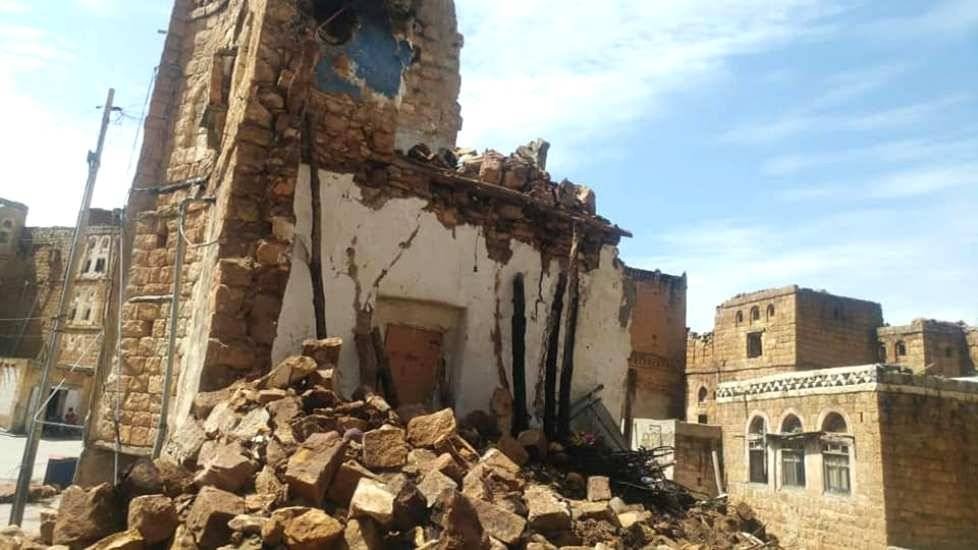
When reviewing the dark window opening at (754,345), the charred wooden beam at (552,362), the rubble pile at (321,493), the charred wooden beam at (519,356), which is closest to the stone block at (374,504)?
the rubble pile at (321,493)

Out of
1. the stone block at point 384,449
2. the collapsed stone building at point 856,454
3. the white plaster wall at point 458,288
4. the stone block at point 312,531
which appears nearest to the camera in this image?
the stone block at point 312,531

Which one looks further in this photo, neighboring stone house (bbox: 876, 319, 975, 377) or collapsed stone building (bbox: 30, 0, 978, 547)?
neighboring stone house (bbox: 876, 319, 975, 377)

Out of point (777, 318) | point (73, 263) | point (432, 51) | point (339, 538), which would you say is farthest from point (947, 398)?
point (73, 263)

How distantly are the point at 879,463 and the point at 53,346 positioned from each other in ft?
54.0

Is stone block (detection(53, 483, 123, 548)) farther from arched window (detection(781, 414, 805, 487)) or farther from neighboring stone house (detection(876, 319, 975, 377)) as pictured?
neighboring stone house (detection(876, 319, 975, 377))

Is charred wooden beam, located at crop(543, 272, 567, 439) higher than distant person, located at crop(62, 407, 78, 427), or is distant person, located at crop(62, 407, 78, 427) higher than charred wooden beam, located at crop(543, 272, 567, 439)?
charred wooden beam, located at crop(543, 272, 567, 439)

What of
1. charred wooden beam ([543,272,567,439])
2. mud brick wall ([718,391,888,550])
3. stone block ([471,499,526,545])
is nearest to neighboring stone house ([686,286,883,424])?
mud brick wall ([718,391,888,550])

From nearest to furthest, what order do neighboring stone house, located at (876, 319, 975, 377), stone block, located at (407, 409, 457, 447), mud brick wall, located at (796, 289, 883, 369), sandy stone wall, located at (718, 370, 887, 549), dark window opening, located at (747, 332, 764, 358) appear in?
stone block, located at (407, 409, 457, 447) < sandy stone wall, located at (718, 370, 887, 549) < neighboring stone house, located at (876, 319, 975, 377) < mud brick wall, located at (796, 289, 883, 369) < dark window opening, located at (747, 332, 764, 358)

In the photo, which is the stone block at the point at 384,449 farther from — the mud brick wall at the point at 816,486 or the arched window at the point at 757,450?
the arched window at the point at 757,450

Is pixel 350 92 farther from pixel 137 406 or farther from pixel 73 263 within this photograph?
pixel 73 263

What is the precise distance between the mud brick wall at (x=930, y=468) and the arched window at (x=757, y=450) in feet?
12.5

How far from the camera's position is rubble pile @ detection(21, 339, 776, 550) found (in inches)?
165

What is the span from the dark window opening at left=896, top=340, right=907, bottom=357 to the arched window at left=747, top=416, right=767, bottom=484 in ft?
39.3

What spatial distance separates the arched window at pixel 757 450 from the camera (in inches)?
739
